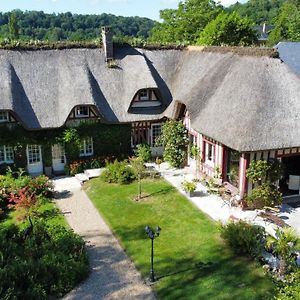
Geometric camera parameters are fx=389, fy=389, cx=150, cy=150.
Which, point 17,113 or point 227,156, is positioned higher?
point 17,113

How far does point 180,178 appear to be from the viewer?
2166 centimetres

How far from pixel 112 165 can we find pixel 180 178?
389 cm

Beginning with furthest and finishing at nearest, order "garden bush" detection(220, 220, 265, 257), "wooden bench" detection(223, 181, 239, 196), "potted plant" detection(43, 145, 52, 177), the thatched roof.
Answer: "potted plant" detection(43, 145, 52, 177), "wooden bench" detection(223, 181, 239, 196), the thatched roof, "garden bush" detection(220, 220, 265, 257)

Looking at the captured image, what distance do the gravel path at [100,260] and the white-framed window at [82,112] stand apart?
5273 millimetres

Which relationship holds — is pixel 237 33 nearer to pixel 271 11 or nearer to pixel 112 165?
pixel 112 165

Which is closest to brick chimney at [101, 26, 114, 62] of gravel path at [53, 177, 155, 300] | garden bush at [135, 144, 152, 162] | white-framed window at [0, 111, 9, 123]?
garden bush at [135, 144, 152, 162]

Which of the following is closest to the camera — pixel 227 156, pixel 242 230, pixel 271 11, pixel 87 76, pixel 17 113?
pixel 242 230

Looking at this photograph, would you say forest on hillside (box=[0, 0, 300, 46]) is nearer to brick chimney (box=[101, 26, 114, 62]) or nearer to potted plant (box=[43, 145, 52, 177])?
brick chimney (box=[101, 26, 114, 62])

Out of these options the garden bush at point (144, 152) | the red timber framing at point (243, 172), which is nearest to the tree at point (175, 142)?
the garden bush at point (144, 152)

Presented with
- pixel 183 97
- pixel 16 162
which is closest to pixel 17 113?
pixel 16 162

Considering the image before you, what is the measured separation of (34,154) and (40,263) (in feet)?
38.3

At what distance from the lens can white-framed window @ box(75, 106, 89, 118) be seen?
23.0 m

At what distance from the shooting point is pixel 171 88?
25.2 metres

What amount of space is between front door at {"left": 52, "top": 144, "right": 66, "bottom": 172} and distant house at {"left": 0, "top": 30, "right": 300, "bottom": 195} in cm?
6
